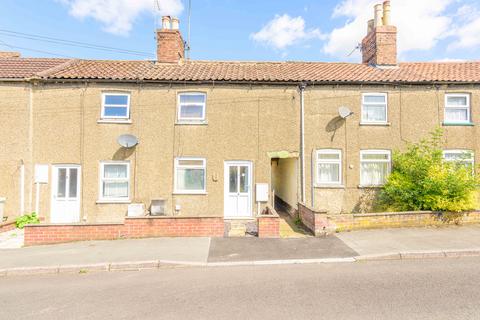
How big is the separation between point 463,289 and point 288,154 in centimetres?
665

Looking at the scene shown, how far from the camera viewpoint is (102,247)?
21.8ft

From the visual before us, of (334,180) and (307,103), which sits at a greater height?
(307,103)

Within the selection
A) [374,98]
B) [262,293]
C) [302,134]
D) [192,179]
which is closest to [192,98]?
[192,179]

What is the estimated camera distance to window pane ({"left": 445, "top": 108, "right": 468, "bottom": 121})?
415 inches

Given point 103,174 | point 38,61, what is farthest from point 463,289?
point 38,61

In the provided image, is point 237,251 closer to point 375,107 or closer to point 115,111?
point 115,111

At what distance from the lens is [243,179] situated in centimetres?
1020

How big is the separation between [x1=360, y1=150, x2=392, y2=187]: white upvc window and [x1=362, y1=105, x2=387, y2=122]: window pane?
1.30m

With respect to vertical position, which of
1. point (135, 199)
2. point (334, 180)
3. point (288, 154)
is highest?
point (288, 154)

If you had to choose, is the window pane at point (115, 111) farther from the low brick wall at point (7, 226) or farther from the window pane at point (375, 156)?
the window pane at point (375, 156)

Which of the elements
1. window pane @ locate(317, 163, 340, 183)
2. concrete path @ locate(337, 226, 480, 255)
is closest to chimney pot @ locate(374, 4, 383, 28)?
window pane @ locate(317, 163, 340, 183)

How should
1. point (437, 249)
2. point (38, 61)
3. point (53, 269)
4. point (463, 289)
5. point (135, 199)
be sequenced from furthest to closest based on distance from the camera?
1. point (38, 61)
2. point (135, 199)
3. point (437, 249)
4. point (53, 269)
5. point (463, 289)

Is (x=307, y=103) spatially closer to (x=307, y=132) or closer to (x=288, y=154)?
(x=307, y=132)

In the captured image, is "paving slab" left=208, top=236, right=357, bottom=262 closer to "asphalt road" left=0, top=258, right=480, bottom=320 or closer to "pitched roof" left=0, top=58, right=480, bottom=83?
"asphalt road" left=0, top=258, right=480, bottom=320
